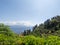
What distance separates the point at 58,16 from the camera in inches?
2554

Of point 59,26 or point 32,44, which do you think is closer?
point 32,44

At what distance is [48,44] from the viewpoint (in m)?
18.8

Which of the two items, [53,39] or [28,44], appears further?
[53,39]

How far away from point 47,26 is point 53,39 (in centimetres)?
3941

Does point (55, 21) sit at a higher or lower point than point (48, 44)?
higher

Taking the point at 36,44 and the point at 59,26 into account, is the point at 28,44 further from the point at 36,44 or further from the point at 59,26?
the point at 59,26

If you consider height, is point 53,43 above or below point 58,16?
below

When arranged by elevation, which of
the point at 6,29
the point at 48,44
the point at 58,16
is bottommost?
the point at 48,44

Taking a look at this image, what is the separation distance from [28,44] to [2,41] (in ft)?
7.98

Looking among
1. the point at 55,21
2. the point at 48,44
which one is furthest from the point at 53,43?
the point at 55,21

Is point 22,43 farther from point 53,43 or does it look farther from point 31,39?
point 53,43

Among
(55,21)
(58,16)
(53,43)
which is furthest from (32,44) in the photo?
(58,16)

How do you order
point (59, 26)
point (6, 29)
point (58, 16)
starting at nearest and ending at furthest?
point (6, 29), point (59, 26), point (58, 16)

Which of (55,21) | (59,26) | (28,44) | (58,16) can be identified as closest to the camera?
(28,44)
